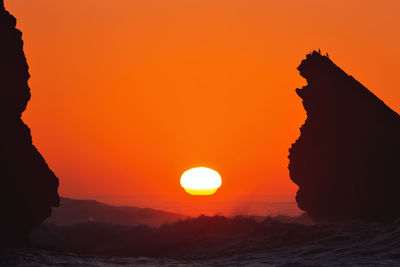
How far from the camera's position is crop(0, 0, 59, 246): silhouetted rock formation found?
→ 32594 mm

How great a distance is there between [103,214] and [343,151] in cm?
5554

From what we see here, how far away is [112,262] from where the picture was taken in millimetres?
27609

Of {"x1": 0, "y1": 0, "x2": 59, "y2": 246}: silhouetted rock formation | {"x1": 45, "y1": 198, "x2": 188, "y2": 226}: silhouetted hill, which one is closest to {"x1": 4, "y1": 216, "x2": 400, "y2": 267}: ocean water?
{"x1": 0, "y1": 0, "x2": 59, "y2": 246}: silhouetted rock formation

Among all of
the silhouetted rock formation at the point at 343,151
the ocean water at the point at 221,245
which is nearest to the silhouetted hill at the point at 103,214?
the ocean water at the point at 221,245

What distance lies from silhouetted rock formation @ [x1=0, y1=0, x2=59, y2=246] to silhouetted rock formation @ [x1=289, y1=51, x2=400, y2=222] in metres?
22.7

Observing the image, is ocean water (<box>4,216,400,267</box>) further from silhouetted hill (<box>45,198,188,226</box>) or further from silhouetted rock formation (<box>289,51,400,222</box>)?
silhouetted hill (<box>45,198,188,226</box>)

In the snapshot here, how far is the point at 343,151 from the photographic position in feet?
150

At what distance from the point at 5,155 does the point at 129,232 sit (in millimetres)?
20501

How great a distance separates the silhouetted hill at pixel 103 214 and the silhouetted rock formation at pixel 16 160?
166ft

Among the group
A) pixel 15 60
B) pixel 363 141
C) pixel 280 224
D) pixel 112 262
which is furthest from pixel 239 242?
pixel 15 60

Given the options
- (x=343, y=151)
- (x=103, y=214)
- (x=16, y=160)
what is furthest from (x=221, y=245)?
(x=103, y=214)

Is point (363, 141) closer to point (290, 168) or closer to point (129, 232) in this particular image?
point (290, 168)

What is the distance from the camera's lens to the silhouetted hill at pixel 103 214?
87.7m

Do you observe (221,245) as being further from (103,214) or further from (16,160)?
(103,214)
